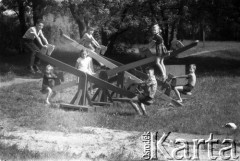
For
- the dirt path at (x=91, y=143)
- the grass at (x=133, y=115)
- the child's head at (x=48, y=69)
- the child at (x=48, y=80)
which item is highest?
the child's head at (x=48, y=69)

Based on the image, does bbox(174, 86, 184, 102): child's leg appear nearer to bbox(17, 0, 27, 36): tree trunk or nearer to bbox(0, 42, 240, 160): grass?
bbox(0, 42, 240, 160): grass

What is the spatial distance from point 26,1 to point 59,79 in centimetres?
1139

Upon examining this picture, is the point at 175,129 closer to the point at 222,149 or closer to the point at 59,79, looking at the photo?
the point at 222,149

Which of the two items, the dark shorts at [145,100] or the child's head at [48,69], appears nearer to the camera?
the dark shorts at [145,100]

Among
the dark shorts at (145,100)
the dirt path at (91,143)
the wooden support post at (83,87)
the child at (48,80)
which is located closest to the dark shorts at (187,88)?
the dark shorts at (145,100)

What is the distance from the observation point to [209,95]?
13688 millimetres

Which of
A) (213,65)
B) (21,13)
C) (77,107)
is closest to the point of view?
(77,107)

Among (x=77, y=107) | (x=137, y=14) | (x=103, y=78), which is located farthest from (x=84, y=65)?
(x=137, y=14)

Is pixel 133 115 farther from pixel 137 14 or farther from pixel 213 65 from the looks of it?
pixel 213 65

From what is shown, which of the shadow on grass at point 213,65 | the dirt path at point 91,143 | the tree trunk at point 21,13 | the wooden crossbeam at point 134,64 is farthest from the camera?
the tree trunk at point 21,13

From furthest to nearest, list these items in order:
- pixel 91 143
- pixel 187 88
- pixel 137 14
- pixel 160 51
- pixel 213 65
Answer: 1. pixel 213 65
2. pixel 137 14
3. pixel 160 51
4. pixel 187 88
5. pixel 91 143

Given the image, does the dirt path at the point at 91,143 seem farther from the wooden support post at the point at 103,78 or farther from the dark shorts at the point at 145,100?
the wooden support post at the point at 103,78

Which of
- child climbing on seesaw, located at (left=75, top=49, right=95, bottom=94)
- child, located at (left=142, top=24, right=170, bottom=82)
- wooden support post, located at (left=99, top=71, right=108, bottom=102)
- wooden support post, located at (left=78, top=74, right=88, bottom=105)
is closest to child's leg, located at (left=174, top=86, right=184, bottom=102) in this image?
child, located at (left=142, top=24, right=170, bottom=82)

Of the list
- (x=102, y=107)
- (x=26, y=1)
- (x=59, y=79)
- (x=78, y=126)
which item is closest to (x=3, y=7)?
(x=26, y=1)
